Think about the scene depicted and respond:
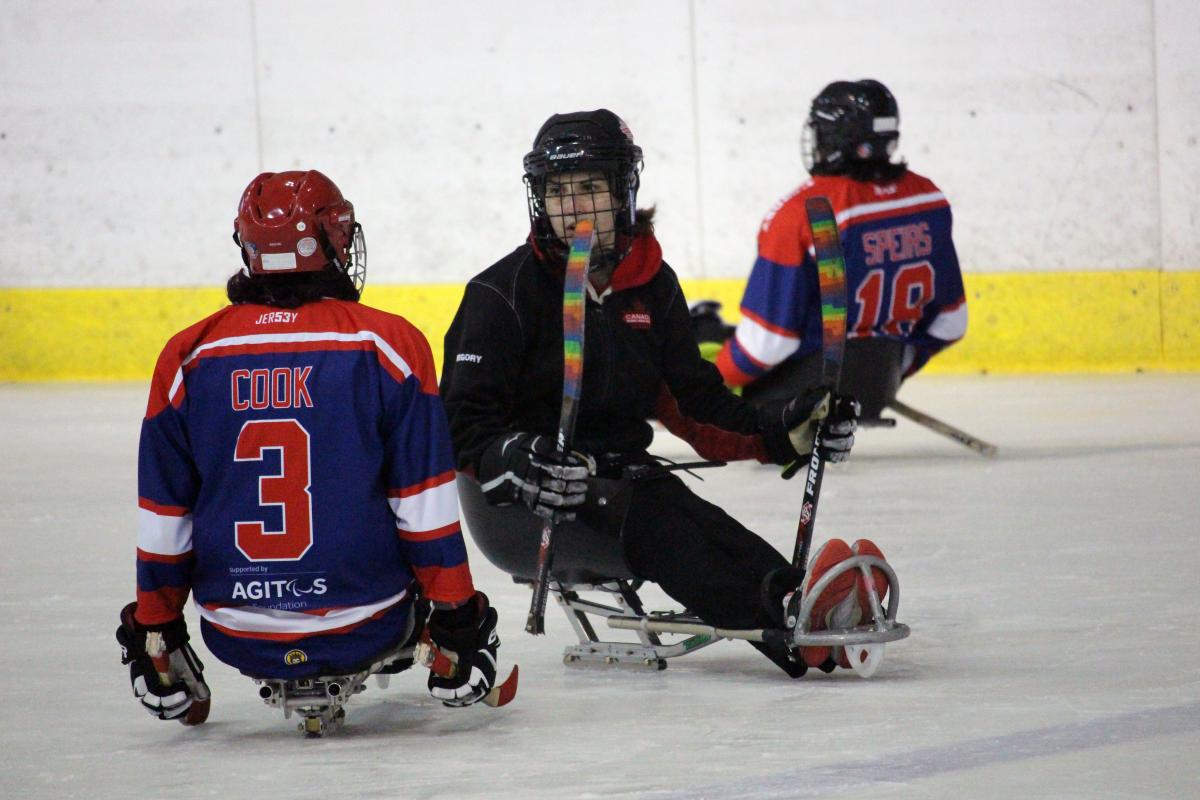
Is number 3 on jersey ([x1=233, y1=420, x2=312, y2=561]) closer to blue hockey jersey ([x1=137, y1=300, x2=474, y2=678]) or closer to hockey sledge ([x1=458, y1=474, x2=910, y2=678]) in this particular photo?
blue hockey jersey ([x1=137, y1=300, x2=474, y2=678])

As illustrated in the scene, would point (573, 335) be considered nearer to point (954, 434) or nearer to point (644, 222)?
point (644, 222)

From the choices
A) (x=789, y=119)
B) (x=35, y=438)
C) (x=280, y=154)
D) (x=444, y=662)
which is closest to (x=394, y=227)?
(x=280, y=154)

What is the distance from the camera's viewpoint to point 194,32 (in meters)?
9.38

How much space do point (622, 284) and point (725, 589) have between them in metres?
0.60

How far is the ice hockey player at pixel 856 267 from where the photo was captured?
5.62 metres

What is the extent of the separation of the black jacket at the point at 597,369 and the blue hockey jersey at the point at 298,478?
0.38 m

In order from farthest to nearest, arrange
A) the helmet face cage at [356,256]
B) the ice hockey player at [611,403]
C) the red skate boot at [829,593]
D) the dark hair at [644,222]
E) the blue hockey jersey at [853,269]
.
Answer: the blue hockey jersey at [853,269], the dark hair at [644,222], the ice hockey player at [611,403], the red skate boot at [829,593], the helmet face cage at [356,256]

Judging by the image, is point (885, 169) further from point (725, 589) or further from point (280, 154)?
point (280, 154)

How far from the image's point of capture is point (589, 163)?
3.13 m

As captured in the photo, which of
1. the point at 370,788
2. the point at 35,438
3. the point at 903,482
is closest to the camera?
the point at 370,788

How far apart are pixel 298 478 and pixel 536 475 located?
0.43 meters

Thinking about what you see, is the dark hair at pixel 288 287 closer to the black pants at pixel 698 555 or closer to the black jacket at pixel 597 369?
the black jacket at pixel 597 369

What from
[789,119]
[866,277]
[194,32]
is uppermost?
[194,32]

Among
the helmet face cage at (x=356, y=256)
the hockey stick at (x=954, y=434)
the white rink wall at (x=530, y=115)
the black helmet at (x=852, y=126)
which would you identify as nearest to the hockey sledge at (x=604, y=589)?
the helmet face cage at (x=356, y=256)
